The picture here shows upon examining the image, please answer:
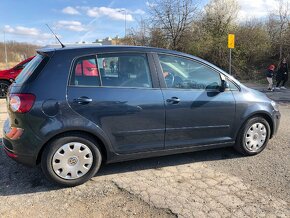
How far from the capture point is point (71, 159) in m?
3.96

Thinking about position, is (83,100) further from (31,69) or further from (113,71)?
(31,69)

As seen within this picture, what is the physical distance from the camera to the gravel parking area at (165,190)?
11.3 feet

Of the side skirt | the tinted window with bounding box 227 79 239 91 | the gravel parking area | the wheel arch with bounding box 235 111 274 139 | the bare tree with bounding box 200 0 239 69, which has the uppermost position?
Result: the bare tree with bounding box 200 0 239 69

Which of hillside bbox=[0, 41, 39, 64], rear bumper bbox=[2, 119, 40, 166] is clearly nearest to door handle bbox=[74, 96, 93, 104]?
rear bumper bbox=[2, 119, 40, 166]

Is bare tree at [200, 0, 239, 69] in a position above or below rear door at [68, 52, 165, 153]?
above

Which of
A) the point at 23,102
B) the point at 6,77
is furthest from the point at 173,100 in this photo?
the point at 6,77

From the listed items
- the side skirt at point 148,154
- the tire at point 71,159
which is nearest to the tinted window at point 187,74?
the side skirt at point 148,154

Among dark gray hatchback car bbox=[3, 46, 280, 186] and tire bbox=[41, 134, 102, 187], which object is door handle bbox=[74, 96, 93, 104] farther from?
tire bbox=[41, 134, 102, 187]

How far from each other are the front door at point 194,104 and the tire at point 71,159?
1.05 metres

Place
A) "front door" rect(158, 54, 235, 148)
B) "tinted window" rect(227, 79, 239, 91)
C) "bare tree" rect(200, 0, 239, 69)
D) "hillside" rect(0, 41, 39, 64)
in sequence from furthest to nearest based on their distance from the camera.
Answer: "hillside" rect(0, 41, 39, 64), "bare tree" rect(200, 0, 239, 69), "tinted window" rect(227, 79, 239, 91), "front door" rect(158, 54, 235, 148)

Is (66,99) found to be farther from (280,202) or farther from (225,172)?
(280,202)

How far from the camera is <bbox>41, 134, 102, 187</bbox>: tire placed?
3865 mm

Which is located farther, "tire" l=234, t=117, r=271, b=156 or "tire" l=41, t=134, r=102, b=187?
"tire" l=234, t=117, r=271, b=156

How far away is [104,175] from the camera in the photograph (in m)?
4.39
